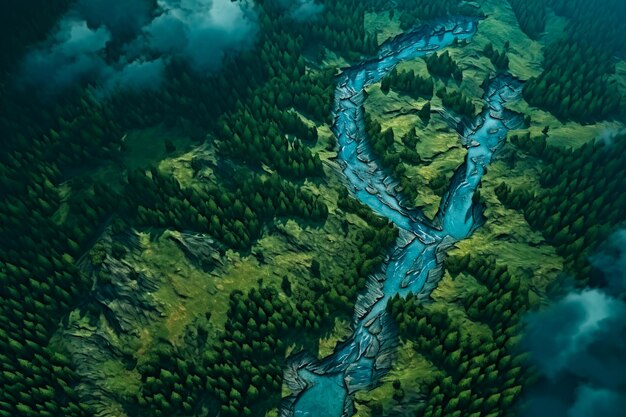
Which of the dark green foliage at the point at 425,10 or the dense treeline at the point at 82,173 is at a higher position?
the dark green foliage at the point at 425,10

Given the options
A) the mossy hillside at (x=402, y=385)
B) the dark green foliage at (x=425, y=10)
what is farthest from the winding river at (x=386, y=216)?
the dark green foliage at (x=425, y=10)

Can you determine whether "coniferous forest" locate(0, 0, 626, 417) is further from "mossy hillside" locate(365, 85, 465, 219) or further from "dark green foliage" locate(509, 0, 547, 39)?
"dark green foliage" locate(509, 0, 547, 39)

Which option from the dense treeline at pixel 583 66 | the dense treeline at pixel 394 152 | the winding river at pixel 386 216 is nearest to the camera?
the winding river at pixel 386 216

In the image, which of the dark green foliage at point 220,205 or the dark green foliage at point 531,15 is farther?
the dark green foliage at point 531,15

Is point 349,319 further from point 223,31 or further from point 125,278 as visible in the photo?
point 223,31

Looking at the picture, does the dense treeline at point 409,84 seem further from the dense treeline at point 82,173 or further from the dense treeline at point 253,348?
the dense treeline at point 253,348

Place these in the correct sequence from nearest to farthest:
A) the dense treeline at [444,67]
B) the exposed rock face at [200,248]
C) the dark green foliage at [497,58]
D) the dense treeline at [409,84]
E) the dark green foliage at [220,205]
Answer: the exposed rock face at [200,248] → the dark green foliage at [220,205] → the dense treeline at [409,84] → the dense treeline at [444,67] → the dark green foliage at [497,58]

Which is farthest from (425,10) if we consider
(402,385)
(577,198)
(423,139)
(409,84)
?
(402,385)

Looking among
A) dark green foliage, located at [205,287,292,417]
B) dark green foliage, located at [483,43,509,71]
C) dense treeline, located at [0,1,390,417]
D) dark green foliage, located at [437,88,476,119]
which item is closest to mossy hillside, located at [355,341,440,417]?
dark green foliage, located at [205,287,292,417]
